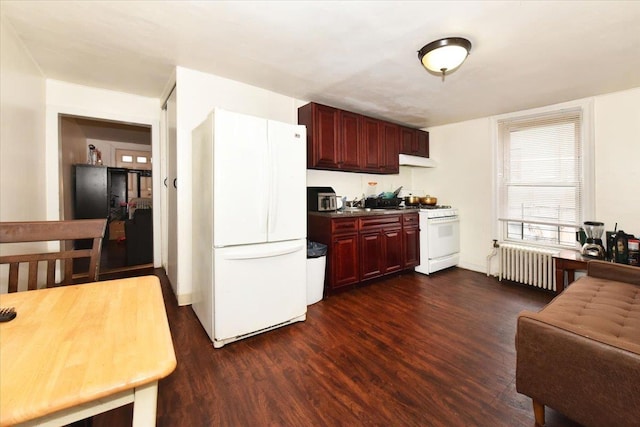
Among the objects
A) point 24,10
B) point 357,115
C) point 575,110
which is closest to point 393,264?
point 357,115

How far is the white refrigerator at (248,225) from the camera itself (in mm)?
2051

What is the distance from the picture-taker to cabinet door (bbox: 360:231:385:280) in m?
3.37

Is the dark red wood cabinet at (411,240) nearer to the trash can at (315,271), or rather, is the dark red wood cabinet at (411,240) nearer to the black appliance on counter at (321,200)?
the black appliance on counter at (321,200)

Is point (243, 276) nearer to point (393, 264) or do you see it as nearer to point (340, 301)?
point (340, 301)

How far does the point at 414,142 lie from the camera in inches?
178

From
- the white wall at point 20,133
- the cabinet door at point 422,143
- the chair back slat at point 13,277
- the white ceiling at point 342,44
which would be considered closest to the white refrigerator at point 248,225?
the white ceiling at point 342,44

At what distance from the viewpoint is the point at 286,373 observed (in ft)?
5.91

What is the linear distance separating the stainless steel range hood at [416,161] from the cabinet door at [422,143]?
0.43 feet

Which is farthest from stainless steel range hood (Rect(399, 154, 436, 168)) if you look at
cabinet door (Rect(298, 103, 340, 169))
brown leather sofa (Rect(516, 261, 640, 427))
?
brown leather sofa (Rect(516, 261, 640, 427))

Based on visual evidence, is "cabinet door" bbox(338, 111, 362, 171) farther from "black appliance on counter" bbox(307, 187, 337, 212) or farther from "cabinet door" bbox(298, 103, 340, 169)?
"black appliance on counter" bbox(307, 187, 337, 212)

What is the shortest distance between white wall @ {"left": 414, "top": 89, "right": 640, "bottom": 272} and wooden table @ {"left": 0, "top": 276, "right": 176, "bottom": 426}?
4.37 meters

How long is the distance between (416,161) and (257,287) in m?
3.29

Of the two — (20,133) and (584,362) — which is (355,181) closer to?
(584,362)

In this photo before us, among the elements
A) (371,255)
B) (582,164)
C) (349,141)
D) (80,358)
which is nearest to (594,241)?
(582,164)
